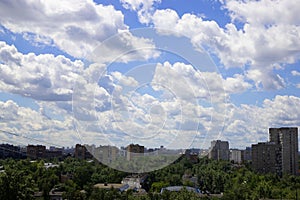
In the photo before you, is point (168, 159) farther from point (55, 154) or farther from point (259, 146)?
point (55, 154)

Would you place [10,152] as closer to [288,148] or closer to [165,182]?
[165,182]

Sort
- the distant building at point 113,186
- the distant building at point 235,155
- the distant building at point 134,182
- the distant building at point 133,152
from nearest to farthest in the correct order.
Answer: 1. the distant building at point 133,152
2. the distant building at point 113,186
3. the distant building at point 134,182
4. the distant building at point 235,155

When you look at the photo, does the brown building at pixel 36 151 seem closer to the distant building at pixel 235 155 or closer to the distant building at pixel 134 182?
the distant building at pixel 134 182

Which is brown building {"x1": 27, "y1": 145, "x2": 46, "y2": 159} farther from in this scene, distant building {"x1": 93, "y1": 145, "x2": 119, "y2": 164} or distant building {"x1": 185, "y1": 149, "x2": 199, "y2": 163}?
distant building {"x1": 93, "y1": 145, "x2": 119, "y2": 164}

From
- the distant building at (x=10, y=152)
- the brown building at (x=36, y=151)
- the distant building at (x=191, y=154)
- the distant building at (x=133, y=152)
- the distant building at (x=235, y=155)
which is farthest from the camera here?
the distant building at (x=235, y=155)

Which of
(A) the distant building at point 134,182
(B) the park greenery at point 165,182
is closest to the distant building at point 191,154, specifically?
(B) the park greenery at point 165,182

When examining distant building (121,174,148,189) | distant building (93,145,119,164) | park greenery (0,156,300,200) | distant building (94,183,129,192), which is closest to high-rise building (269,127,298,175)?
park greenery (0,156,300,200)

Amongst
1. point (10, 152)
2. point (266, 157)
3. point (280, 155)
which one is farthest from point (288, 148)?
point (10, 152)
